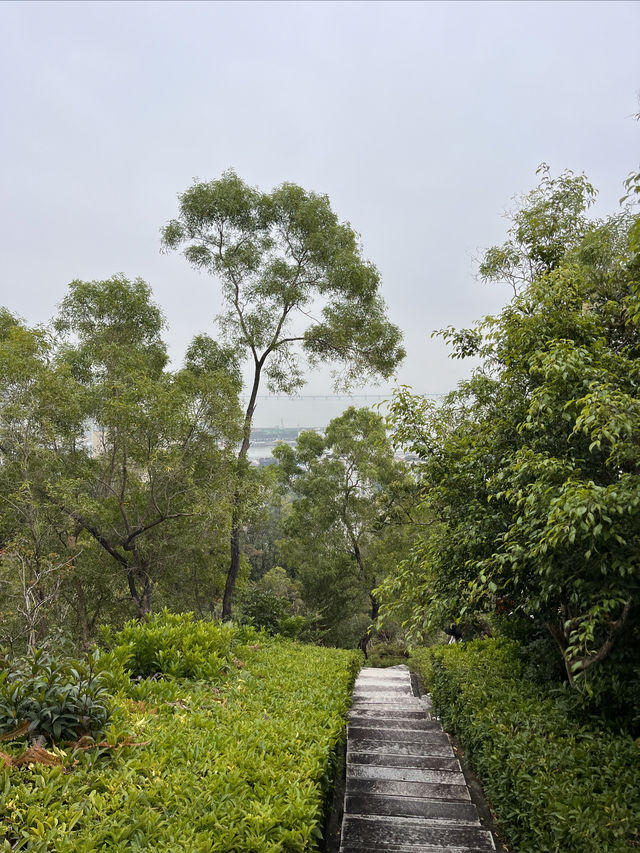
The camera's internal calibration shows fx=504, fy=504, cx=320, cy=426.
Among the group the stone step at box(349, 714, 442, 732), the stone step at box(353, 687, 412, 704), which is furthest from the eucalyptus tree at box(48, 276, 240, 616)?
the stone step at box(349, 714, 442, 732)

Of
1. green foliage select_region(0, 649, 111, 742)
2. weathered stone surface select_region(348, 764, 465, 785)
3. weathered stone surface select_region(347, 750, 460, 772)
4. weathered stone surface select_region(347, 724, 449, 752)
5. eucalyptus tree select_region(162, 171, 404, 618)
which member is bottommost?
weathered stone surface select_region(347, 724, 449, 752)

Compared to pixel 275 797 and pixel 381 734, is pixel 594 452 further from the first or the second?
pixel 381 734

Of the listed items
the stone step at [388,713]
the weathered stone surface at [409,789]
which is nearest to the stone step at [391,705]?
the stone step at [388,713]

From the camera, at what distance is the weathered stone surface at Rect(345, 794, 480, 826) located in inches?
143

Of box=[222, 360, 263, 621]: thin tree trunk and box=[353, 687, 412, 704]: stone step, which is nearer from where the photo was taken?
box=[353, 687, 412, 704]: stone step

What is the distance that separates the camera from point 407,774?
13.9 ft

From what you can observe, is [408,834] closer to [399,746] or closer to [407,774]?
[407,774]

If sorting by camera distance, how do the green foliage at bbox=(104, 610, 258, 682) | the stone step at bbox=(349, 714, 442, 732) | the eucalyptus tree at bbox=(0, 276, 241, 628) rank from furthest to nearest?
→ the eucalyptus tree at bbox=(0, 276, 241, 628)
the stone step at bbox=(349, 714, 442, 732)
the green foliage at bbox=(104, 610, 258, 682)

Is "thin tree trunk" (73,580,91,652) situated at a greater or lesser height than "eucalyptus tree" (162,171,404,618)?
lesser

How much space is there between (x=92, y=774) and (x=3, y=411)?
7.50 metres

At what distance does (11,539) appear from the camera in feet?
32.8

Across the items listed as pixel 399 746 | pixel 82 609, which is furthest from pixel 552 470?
pixel 82 609

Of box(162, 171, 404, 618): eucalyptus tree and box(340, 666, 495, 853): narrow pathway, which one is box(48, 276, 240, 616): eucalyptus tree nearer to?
box(162, 171, 404, 618): eucalyptus tree

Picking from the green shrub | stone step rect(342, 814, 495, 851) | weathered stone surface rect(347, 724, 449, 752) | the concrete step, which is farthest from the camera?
the green shrub
